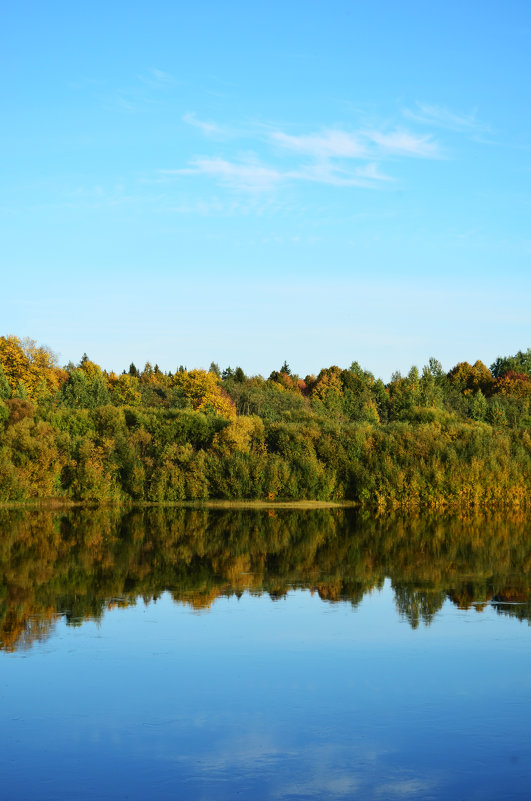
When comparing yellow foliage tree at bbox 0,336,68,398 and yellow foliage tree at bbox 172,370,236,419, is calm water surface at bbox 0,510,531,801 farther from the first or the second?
yellow foliage tree at bbox 172,370,236,419

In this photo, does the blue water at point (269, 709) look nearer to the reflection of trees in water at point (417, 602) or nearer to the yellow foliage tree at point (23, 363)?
the reflection of trees in water at point (417, 602)

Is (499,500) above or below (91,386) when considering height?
below

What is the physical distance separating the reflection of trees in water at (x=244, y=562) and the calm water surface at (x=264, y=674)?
12 centimetres

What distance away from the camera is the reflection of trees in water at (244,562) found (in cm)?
1797

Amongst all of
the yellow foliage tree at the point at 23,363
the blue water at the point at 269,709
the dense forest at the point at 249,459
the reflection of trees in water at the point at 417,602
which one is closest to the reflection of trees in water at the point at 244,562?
the reflection of trees in water at the point at 417,602

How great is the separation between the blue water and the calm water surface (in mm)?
32

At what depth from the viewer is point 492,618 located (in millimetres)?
16219

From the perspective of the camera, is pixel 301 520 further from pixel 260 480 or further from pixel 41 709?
pixel 41 709

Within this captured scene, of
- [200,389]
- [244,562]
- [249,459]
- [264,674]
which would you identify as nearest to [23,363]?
[200,389]

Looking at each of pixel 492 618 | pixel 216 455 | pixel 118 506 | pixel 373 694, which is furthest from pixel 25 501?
pixel 373 694

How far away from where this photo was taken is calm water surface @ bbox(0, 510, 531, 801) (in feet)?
28.6

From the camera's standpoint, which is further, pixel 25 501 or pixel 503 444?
pixel 503 444

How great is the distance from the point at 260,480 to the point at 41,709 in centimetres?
3203

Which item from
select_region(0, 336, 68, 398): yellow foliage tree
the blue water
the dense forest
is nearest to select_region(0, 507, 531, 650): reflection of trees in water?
the blue water
